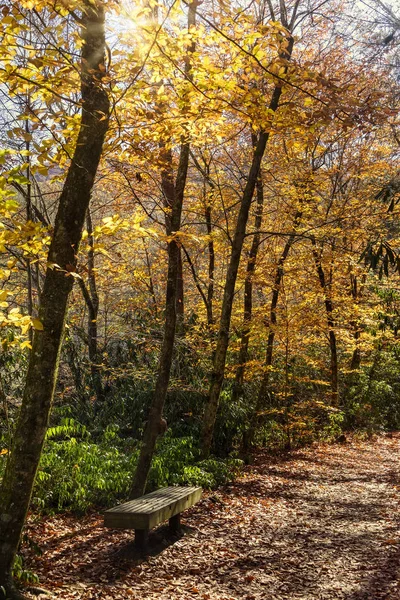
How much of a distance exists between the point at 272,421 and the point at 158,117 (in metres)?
8.88

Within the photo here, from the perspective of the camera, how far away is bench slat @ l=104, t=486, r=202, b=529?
15.8ft

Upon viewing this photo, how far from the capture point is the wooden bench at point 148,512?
4828 millimetres

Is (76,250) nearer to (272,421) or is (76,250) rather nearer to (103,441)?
(103,441)

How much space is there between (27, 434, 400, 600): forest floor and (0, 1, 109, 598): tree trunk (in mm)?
957

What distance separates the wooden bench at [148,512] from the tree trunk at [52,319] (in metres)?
1.13

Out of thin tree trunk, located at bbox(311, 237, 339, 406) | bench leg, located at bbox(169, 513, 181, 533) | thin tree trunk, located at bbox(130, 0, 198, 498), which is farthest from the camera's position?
thin tree trunk, located at bbox(311, 237, 339, 406)

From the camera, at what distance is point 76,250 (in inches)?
160

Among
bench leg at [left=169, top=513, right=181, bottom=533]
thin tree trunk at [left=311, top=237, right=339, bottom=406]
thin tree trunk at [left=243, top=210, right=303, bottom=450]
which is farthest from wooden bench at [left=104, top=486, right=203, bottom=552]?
thin tree trunk at [left=311, top=237, right=339, bottom=406]

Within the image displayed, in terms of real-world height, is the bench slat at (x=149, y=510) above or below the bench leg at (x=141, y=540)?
above

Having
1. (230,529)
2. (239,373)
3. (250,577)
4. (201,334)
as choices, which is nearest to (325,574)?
(250,577)

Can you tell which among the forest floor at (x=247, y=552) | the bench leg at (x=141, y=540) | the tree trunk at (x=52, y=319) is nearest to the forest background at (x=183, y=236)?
the tree trunk at (x=52, y=319)

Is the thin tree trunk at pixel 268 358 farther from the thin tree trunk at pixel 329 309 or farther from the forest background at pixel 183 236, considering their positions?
the thin tree trunk at pixel 329 309

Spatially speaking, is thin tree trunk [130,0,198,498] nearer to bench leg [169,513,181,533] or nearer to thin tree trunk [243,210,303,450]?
bench leg [169,513,181,533]

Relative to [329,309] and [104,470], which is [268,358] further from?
[104,470]
